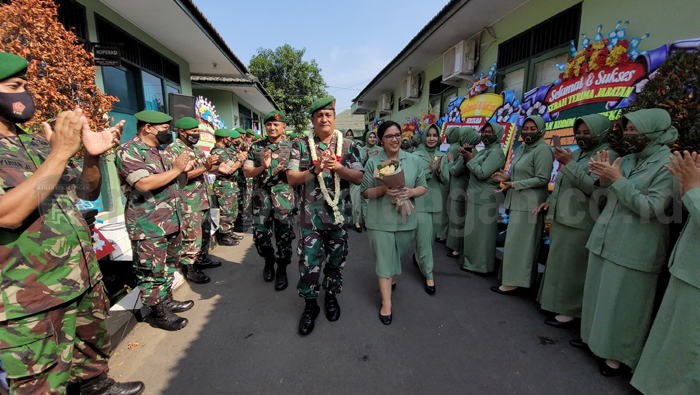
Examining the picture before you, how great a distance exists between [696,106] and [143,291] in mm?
4911

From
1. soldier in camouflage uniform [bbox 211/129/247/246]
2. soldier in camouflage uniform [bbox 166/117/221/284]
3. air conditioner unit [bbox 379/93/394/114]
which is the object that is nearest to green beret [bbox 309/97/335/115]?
soldier in camouflage uniform [bbox 166/117/221/284]

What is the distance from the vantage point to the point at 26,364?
1.45 metres

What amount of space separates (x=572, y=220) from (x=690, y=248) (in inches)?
41.7

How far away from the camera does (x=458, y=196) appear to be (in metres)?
4.86

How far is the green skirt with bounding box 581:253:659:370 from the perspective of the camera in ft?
7.12

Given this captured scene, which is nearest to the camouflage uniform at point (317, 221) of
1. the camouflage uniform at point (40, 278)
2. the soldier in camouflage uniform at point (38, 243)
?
the soldier in camouflage uniform at point (38, 243)

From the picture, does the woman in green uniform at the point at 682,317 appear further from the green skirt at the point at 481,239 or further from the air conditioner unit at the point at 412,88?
the air conditioner unit at the point at 412,88

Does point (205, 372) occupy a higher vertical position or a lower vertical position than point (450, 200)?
lower

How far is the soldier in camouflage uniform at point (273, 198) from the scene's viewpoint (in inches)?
147

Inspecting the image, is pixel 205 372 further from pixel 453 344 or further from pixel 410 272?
pixel 410 272

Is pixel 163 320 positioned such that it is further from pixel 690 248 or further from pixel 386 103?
pixel 386 103

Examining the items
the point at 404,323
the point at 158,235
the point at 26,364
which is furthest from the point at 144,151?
the point at 404,323

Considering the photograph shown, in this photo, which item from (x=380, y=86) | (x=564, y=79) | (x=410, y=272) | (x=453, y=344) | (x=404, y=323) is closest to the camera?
(x=453, y=344)

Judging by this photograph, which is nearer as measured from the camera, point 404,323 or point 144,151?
point 144,151
